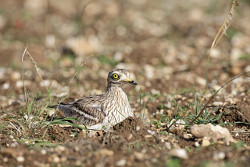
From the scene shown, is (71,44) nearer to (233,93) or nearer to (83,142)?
(233,93)

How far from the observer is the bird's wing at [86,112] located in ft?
17.1

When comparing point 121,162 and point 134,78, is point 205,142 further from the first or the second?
point 134,78

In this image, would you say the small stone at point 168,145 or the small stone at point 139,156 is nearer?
the small stone at point 139,156

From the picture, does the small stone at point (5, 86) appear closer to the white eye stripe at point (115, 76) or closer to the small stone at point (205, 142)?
the white eye stripe at point (115, 76)

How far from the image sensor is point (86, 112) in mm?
5324

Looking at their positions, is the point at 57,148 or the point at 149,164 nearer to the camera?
the point at 149,164

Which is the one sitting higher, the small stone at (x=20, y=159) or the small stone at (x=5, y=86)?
the small stone at (x=5, y=86)

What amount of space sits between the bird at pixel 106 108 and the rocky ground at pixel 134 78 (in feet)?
0.81

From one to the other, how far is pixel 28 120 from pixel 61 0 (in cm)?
988

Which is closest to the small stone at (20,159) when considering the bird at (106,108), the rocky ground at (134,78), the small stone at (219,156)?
the rocky ground at (134,78)

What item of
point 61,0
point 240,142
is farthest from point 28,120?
point 61,0

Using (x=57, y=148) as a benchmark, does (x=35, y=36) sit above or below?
above

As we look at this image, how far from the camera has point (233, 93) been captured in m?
6.32

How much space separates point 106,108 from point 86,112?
288mm
